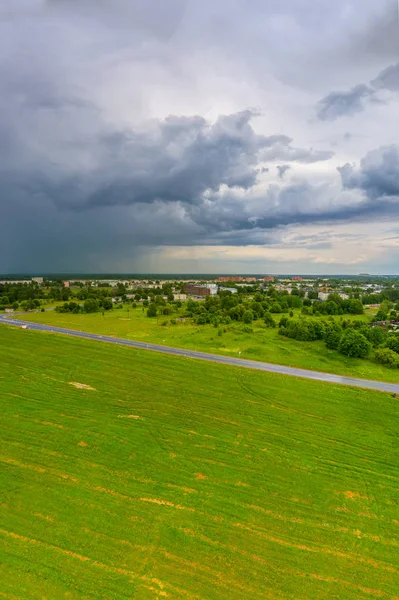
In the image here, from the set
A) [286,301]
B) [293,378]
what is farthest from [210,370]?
[286,301]

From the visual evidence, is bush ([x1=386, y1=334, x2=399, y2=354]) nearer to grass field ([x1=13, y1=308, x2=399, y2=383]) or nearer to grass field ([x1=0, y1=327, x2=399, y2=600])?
grass field ([x1=13, y1=308, x2=399, y2=383])

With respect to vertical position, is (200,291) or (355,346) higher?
(200,291)

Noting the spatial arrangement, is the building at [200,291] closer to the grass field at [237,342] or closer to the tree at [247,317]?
the grass field at [237,342]

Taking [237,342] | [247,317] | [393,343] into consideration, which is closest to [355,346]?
[393,343]

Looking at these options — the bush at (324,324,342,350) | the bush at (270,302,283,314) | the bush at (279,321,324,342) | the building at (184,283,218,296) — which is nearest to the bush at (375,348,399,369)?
the bush at (324,324,342,350)

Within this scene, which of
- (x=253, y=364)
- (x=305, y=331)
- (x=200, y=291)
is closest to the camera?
(x=253, y=364)

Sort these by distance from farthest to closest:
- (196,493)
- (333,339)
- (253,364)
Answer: (333,339) → (253,364) → (196,493)

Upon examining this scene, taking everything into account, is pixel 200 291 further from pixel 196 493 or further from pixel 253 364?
pixel 196 493
